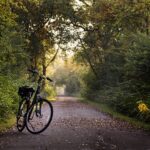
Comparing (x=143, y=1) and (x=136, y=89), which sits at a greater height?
(x=143, y=1)

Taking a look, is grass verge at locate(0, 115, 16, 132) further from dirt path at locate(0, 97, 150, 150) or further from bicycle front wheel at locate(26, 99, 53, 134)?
bicycle front wheel at locate(26, 99, 53, 134)

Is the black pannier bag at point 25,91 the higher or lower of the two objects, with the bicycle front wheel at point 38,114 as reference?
higher

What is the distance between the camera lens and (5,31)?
1603 centimetres

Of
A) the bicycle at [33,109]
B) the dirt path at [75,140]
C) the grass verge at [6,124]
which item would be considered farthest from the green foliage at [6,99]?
the dirt path at [75,140]

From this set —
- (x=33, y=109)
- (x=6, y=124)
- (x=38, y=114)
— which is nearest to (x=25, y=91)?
(x=33, y=109)

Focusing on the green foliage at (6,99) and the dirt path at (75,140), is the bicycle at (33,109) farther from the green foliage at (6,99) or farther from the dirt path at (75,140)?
the green foliage at (6,99)

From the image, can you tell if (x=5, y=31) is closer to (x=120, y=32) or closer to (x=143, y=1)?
(x=143, y=1)

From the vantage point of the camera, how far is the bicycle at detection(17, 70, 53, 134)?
10.6m

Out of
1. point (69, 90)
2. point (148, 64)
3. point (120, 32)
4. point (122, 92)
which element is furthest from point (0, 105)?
point (69, 90)

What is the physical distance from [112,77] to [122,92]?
11.4m

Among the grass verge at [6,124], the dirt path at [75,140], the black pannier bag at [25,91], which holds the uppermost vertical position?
the black pannier bag at [25,91]

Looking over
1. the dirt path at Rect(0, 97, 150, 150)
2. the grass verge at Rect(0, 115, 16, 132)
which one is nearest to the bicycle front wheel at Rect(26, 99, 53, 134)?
the dirt path at Rect(0, 97, 150, 150)

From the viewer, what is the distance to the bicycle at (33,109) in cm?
1061

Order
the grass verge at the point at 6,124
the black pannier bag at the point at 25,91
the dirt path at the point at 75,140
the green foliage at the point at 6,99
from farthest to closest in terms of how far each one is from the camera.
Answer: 1. the grass verge at the point at 6,124
2. the green foliage at the point at 6,99
3. the black pannier bag at the point at 25,91
4. the dirt path at the point at 75,140
